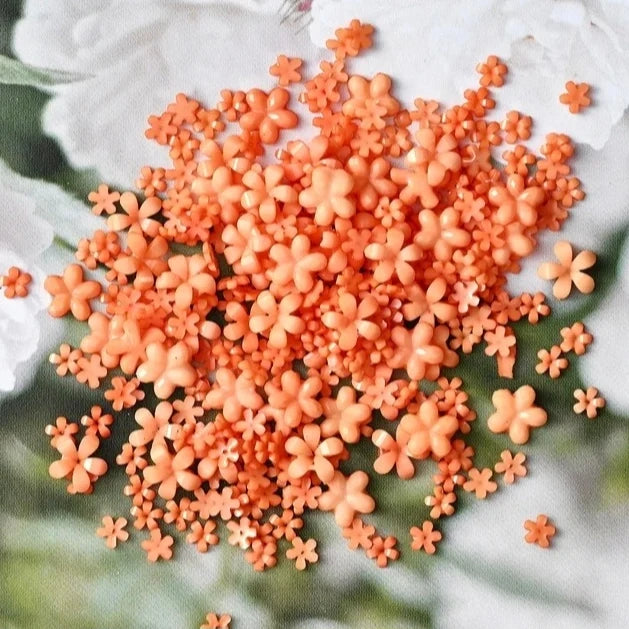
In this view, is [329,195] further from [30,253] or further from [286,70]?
[30,253]

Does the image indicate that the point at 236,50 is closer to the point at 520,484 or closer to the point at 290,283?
the point at 290,283

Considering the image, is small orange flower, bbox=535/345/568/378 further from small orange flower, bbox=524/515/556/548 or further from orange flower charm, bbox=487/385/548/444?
small orange flower, bbox=524/515/556/548

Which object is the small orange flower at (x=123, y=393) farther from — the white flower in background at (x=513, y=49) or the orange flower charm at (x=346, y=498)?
the white flower in background at (x=513, y=49)

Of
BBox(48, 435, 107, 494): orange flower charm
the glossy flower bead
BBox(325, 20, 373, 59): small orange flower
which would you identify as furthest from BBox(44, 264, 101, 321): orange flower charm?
BBox(325, 20, 373, 59): small orange flower

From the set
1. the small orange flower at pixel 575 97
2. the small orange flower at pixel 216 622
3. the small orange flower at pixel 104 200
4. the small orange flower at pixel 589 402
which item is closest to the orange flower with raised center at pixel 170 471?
the small orange flower at pixel 216 622

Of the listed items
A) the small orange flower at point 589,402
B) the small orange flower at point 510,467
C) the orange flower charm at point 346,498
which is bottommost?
the orange flower charm at point 346,498

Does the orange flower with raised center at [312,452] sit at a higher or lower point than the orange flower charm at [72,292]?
higher
